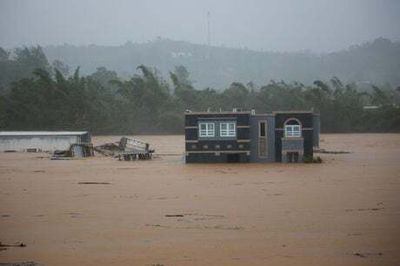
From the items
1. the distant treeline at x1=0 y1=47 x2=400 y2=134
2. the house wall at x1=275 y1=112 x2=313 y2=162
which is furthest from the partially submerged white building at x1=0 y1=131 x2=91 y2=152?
the distant treeline at x1=0 y1=47 x2=400 y2=134

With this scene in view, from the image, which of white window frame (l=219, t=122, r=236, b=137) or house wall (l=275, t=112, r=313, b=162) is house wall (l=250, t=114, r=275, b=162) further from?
white window frame (l=219, t=122, r=236, b=137)

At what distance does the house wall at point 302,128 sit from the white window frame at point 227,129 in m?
2.45

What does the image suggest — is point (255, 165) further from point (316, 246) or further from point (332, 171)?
point (316, 246)

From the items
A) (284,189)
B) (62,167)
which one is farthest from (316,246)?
(62,167)

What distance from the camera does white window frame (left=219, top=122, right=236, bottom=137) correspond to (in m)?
33.7

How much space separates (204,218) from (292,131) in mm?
19650

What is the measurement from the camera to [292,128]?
33688 millimetres

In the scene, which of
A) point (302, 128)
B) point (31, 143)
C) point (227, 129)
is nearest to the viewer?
Answer: point (302, 128)

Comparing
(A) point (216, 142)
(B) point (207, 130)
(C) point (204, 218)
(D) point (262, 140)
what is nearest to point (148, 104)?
(B) point (207, 130)

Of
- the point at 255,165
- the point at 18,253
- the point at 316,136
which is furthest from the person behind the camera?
the point at 316,136

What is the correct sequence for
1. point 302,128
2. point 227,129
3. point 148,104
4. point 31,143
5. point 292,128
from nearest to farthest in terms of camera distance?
1. point 302,128
2. point 292,128
3. point 227,129
4. point 31,143
5. point 148,104

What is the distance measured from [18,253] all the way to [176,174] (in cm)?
1777

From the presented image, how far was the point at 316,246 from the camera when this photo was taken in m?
11.0

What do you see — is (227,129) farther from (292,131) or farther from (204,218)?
(204,218)
